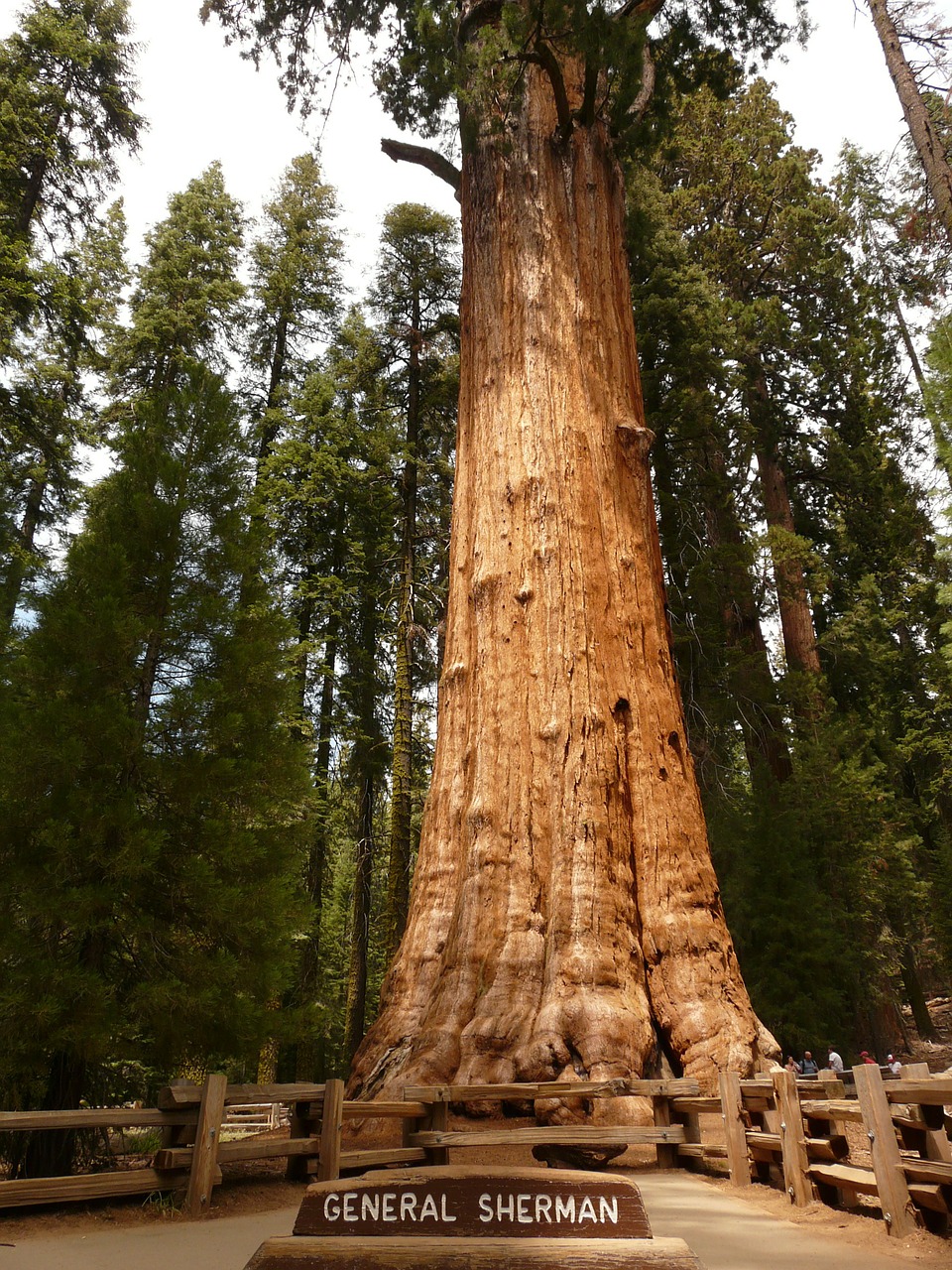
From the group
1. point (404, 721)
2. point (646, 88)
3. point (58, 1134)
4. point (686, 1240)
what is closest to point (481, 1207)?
point (686, 1240)

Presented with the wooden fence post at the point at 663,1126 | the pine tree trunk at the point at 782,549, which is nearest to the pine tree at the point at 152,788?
the wooden fence post at the point at 663,1126

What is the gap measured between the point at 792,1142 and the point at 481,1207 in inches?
137

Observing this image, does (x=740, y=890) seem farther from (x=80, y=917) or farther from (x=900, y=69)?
(x=900, y=69)

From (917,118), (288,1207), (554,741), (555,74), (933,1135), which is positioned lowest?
(288,1207)

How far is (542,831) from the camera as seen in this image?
25.1 feet

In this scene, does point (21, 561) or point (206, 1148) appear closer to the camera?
point (206, 1148)

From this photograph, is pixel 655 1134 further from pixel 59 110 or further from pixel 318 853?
pixel 59 110

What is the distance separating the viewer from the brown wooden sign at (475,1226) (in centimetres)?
234

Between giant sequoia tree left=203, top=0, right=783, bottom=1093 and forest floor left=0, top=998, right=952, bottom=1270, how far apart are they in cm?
70

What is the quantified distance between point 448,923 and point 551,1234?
5.40 m

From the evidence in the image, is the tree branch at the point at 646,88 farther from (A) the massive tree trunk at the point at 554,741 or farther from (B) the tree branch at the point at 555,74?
(A) the massive tree trunk at the point at 554,741

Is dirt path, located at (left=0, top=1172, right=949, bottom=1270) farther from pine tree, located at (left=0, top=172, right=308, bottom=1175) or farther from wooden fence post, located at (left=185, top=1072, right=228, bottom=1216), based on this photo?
pine tree, located at (left=0, top=172, right=308, bottom=1175)

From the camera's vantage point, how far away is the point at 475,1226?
2.54m

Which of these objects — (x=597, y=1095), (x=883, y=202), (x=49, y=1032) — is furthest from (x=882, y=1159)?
(x=883, y=202)
